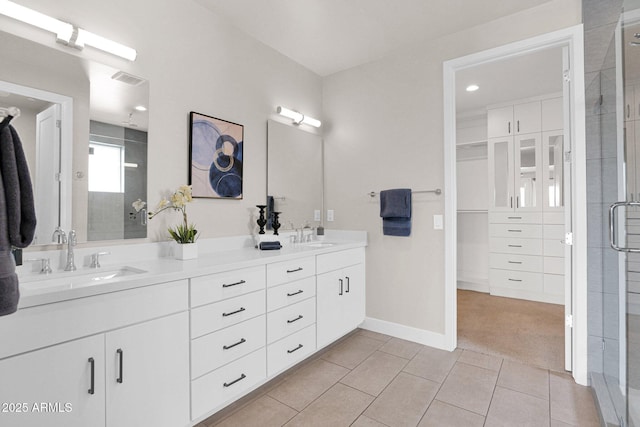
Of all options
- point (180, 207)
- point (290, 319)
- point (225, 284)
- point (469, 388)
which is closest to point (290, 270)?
point (290, 319)

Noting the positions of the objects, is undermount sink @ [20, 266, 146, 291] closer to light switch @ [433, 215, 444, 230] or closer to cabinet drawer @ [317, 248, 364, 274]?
cabinet drawer @ [317, 248, 364, 274]

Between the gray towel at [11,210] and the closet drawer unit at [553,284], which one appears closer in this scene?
the gray towel at [11,210]

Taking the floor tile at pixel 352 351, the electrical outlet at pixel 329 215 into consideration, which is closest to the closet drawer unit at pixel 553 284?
the floor tile at pixel 352 351

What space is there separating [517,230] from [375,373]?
300 centimetres

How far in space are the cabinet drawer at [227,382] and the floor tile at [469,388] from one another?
1137 mm

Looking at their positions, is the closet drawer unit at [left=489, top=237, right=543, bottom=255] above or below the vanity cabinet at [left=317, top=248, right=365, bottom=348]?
above

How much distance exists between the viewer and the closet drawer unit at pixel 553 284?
3812mm

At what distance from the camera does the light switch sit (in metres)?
2.65

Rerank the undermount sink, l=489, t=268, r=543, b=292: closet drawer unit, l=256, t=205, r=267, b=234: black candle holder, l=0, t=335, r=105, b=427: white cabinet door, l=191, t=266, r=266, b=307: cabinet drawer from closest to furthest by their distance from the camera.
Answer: l=0, t=335, r=105, b=427: white cabinet door < the undermount sink < l=191, t=266, r=266, b=307: cabinet drawer < l=256, t=205, r=267, b=234: black candle holder < l=489, t=268, r=543, b=292: closet drawer unit

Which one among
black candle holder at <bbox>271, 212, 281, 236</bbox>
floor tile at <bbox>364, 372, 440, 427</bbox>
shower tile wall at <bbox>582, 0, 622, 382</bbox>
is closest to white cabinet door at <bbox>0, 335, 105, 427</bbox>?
floor tile at <bbox>364, 372, 440, 427</bbox>

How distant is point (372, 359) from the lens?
8.09ft

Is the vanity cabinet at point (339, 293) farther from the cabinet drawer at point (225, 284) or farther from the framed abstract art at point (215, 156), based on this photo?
the framed abstract art at point (215, 156)

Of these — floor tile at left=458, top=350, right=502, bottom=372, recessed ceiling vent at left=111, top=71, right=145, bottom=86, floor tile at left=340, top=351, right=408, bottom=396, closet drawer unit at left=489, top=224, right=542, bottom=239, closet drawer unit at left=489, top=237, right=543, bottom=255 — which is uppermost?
recessed ceiling vent at left=111, top=71, right=145, bottom=86

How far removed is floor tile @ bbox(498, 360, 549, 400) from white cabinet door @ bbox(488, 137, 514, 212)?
7.88ft
